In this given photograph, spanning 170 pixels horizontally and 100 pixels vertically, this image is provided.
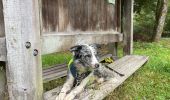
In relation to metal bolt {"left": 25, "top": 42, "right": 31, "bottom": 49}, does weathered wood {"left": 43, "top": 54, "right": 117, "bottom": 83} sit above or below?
below

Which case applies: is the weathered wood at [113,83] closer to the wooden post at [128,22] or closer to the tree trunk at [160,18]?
the wooden post at [128,22]

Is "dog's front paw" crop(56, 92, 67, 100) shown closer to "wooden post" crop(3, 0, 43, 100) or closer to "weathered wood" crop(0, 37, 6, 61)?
"wooden post" crop(3, 0, 43, 100)

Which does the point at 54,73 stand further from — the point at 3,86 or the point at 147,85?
the point at 3,86

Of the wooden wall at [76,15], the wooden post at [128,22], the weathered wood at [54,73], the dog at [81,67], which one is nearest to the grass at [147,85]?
the weathered wood at [54,73]

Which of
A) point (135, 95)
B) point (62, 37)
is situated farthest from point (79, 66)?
point (135, 95)

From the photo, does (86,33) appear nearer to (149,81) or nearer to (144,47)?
(149,81)

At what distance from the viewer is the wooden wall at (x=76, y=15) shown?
4751 mm

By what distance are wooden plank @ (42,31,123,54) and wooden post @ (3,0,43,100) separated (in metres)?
0.58

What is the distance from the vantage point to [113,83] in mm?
5234

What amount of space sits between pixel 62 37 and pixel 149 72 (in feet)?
11.6

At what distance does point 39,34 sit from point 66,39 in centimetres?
120

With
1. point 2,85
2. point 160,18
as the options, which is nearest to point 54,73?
point 2,85

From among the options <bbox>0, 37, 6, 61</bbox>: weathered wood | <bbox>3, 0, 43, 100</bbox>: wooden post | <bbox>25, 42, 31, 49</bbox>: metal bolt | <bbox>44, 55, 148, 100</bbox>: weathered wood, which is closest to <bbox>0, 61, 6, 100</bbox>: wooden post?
<bbox>3, 0, 43, 100</bbox>: wooden post

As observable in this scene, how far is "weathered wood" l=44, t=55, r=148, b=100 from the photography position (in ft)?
14.3
